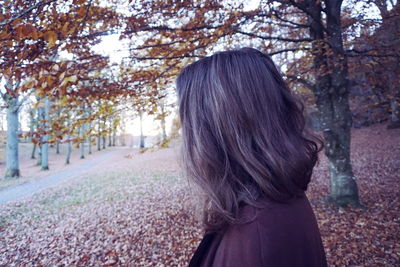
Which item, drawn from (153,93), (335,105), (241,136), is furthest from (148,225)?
(241,136)

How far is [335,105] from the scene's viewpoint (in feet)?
20.5

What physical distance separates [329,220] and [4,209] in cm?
1127

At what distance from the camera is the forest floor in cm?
485

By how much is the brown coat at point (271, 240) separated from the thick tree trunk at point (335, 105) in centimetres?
575

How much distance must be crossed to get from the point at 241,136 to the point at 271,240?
0.45 metres

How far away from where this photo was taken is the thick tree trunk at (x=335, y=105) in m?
6.02

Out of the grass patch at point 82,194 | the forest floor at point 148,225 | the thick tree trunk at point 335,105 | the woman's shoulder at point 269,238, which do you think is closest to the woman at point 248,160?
the woman's shoulder at point 269,238

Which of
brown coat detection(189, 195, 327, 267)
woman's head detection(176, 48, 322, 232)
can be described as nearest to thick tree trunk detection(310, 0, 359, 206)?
woman's head detection(176, 48, 322, 232)

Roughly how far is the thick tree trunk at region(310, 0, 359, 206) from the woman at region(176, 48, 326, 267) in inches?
217

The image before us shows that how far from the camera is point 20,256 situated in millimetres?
5727

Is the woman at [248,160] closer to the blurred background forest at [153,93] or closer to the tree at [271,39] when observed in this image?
the blurred background forest at [153,93]

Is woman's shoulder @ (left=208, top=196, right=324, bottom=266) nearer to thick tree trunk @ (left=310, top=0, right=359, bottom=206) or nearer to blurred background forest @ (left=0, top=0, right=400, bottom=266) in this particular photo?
blurred background forest @ (left=0, top=0, right=400, bottom=266)

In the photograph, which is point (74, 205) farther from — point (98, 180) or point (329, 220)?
point (329, 220)

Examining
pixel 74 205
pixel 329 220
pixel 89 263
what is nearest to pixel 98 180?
pixel 74 205
